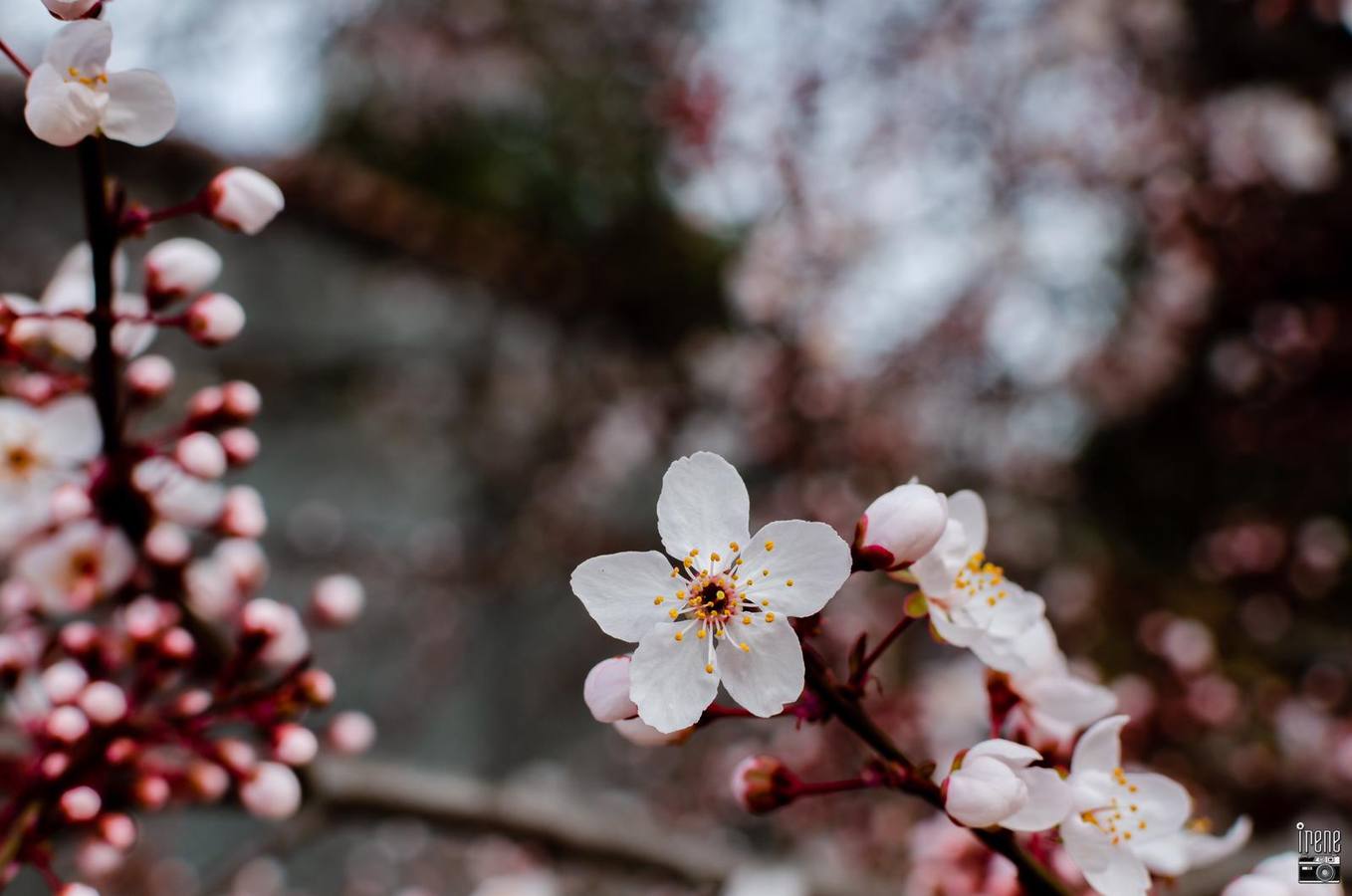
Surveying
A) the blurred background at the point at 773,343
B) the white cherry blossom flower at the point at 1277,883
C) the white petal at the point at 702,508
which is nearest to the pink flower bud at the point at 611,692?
the white petal at the point at 702,508

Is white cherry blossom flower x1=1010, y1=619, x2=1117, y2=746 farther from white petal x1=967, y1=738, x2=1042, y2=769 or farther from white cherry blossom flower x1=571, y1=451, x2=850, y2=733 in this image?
white cherry blossom flower x1=571, y1=451, x2=850, y2=733

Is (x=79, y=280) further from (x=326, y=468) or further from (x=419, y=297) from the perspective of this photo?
(x=419, y=297)

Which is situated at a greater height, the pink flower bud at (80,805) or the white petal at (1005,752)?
the white petal at (1005,752)

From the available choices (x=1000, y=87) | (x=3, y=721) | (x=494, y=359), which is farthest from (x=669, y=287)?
(x=3, y=721)

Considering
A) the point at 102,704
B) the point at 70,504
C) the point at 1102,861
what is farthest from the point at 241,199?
the point at 1102,861

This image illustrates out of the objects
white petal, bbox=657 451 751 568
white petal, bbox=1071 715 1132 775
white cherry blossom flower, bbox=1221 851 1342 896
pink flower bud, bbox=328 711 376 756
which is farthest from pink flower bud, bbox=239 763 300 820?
white cherry blossom flower, bbox=1221 851 1342 896

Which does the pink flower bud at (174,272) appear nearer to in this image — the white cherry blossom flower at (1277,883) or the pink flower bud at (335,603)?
the pink flower bud at (335,603)
